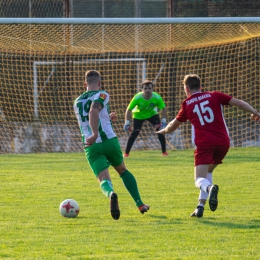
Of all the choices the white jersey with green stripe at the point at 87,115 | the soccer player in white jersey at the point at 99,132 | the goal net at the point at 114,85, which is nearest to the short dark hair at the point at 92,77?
the soccer player in white jersey at the point at 99,132

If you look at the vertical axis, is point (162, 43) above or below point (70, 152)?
above

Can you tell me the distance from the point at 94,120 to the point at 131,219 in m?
1.15

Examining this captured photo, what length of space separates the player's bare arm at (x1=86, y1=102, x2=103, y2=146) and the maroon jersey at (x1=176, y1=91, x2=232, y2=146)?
1015 millimetres

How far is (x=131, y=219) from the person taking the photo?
6840 mm

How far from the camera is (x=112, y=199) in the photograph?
20.8 feet

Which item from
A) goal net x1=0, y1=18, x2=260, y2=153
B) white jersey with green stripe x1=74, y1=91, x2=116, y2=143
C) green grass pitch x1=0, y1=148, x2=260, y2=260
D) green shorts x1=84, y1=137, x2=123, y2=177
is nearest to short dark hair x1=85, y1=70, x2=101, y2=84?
white jersey with green stripe x1=74, y1=91, x2=116, y2=143

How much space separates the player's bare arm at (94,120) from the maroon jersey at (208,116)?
40.0 inches

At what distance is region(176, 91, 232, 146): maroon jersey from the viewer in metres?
6.81

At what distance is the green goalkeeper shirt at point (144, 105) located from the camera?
1457 cm

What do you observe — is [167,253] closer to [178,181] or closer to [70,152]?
[178,181]

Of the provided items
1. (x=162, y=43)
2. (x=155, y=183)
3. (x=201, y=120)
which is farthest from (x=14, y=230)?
(x=162, y=43)

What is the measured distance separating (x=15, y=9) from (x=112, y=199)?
1258 cm

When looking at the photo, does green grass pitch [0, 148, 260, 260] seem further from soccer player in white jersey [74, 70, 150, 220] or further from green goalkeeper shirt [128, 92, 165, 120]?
green goalkeeper shirt [128, 92, 165, 120]

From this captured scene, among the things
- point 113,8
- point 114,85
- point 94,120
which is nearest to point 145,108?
point 114,85
